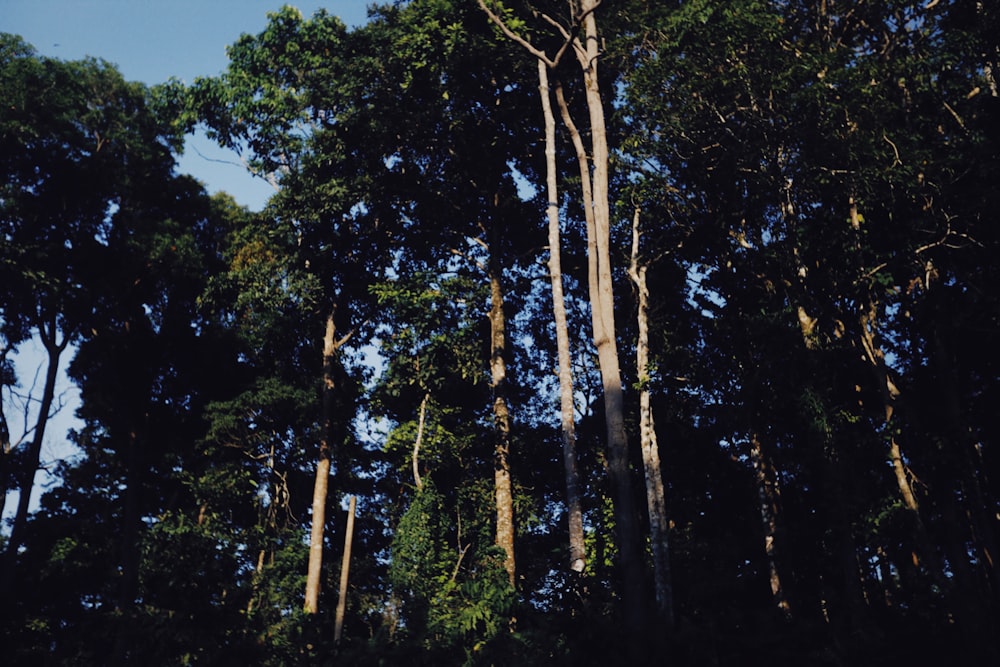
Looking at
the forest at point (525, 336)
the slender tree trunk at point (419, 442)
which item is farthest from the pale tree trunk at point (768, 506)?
the slender tree trunk at point (419, 442)

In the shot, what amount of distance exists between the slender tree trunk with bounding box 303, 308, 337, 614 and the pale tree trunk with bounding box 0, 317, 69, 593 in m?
8.41

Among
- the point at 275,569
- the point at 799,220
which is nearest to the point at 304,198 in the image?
the point at 275,569

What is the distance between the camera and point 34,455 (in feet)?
73.3

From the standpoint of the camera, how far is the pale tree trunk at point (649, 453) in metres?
15.2

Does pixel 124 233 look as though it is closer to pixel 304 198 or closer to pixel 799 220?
pixel 304 198

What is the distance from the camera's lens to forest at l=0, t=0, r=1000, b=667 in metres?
12.0

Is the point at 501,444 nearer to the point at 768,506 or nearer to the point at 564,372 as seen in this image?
the point at 564,372

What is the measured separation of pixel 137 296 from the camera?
26.3 m

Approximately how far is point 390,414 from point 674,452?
9236 mm

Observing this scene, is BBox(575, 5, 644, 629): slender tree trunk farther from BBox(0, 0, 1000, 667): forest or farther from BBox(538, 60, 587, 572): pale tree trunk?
BBox(538, 60, 587, 572): pale tree trunk

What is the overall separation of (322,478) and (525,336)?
308 inches

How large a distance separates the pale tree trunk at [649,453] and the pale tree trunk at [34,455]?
1782cm

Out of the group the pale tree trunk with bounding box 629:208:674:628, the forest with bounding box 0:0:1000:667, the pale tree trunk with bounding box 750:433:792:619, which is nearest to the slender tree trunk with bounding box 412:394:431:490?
the forest with bounding box 0:0:1000:667

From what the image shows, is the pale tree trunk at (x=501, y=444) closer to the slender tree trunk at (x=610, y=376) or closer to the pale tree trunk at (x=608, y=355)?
the slender tree trunk at (x=610, y=376)
